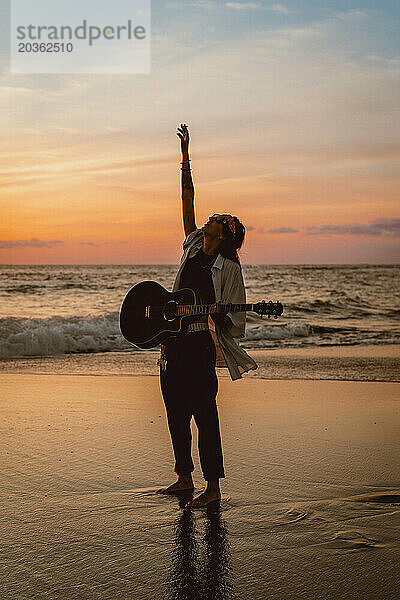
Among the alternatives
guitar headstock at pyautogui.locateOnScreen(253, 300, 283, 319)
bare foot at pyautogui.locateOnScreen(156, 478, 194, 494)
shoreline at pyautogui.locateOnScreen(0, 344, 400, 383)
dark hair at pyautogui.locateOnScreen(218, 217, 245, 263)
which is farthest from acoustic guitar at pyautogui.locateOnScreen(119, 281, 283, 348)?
shoreline at pyautogui.locateOnScreen(0, 344, 400, 383)

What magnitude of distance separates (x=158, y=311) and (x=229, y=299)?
446 millimetres

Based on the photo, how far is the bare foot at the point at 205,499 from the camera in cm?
411

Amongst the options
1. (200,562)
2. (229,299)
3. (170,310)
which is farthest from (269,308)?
(200,562)

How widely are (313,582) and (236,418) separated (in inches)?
138

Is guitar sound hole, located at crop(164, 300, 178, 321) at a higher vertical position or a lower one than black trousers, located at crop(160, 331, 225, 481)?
higher

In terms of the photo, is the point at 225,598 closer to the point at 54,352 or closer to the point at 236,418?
the point at 236,418

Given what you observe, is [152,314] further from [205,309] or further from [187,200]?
[187,200]

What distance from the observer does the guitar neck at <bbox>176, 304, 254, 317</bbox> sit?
430 centimetres

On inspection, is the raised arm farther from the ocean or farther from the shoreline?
the ocean

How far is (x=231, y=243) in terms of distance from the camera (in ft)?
14.6

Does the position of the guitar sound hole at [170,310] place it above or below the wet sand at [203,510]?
above

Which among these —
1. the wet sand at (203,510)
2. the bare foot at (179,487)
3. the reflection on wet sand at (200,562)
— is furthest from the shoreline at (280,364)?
the reflection on wet sand at (200,562)

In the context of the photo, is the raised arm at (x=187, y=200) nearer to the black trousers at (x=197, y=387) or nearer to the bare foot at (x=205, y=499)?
the black trousers at (x=197, y=387)

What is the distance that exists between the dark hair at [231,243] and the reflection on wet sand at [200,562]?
60.9 inches
